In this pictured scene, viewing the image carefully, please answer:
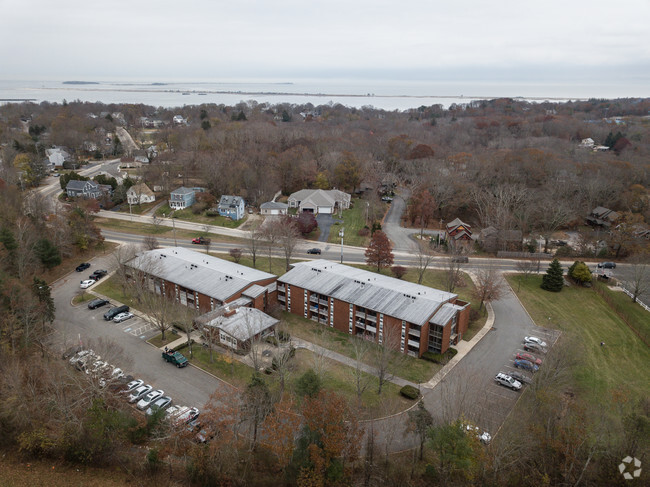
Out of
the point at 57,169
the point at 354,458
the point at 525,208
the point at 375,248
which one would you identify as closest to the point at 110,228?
the point at 375,248

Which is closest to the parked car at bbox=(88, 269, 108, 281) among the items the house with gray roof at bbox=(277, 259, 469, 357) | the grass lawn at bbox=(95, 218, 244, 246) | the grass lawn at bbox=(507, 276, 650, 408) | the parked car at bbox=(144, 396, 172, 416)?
the grass lawn at bbox=(95, 218, 244, 246)

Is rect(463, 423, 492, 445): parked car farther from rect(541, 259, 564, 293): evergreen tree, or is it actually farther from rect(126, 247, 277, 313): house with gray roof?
rect(541, 259, 564, 293): evergreen tree

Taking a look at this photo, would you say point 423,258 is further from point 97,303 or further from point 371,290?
point 97,303

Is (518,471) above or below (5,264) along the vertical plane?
below

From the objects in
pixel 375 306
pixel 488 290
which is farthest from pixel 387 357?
pixel 488 290

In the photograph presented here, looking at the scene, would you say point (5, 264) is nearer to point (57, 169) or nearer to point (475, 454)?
point (475, 454)
